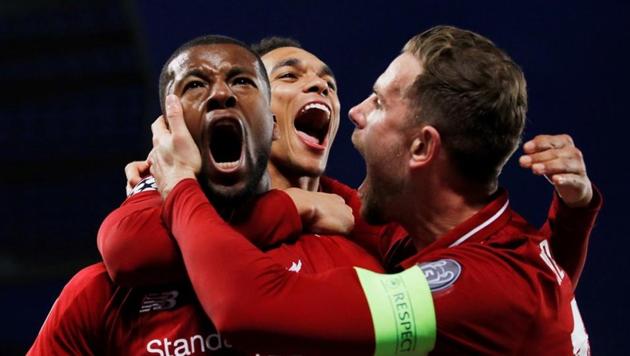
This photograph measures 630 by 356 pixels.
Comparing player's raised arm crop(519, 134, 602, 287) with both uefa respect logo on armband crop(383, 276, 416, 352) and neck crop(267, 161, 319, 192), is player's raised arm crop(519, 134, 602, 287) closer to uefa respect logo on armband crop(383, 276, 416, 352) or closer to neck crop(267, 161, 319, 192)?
uefa respect logo on armband crop(383, 276, 416, 352)

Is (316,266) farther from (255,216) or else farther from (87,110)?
(87,110)

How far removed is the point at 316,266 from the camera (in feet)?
4.90

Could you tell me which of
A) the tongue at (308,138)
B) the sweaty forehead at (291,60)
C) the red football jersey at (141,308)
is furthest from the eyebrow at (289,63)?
the red football jersey at (141,308)

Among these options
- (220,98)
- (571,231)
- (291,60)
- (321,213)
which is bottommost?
(571,231)

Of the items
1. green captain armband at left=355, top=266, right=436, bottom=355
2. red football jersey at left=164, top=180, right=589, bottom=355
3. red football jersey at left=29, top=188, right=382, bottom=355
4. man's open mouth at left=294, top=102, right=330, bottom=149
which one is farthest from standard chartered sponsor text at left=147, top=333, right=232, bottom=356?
man's open mouth at left=294, top=102, right=330, bottom=149

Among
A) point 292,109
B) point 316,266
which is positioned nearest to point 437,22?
point 292,109

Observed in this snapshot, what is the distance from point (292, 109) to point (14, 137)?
1597 mm

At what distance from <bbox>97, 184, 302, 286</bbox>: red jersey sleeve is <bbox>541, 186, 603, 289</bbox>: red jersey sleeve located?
1.57ft

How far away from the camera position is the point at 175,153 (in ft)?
4.64

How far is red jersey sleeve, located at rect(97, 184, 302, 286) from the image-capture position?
4.42 feet

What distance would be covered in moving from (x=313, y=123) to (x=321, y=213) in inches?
21.2

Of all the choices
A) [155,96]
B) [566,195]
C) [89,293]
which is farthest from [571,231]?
[155,96]

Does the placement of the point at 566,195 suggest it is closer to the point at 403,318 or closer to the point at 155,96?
the point at 403,318

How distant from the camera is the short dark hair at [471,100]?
4.96ft
